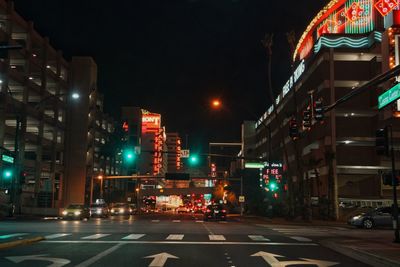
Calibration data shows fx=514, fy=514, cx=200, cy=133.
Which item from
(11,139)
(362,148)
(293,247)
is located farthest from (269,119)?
(293,247)

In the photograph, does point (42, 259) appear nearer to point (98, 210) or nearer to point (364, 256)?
point (364, 256)

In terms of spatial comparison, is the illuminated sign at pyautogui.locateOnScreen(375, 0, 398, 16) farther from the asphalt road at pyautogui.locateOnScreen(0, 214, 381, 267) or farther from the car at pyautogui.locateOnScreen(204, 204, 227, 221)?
the asphalt road at pyautogui.locateOnScreen(0, 214, 381, 267)

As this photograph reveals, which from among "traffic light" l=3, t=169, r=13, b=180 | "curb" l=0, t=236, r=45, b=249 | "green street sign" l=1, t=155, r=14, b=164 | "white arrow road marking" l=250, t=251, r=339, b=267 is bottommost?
"white arrow road marking" l=250, t=251, r=339, b=267

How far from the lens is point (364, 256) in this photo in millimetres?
15219

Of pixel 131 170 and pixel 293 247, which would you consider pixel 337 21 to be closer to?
pixel 293 247

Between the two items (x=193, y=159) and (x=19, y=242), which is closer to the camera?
(x=19, y=242)

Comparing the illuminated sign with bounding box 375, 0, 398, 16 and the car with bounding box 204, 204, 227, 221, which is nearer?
the illuminated sign with bounding box 375, 0, 398, 16

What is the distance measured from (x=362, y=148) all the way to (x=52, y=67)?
51036 millimetres

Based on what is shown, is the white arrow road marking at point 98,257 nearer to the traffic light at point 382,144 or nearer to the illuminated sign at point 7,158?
the traffic light at point 382,144

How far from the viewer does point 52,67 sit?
84.0 metres

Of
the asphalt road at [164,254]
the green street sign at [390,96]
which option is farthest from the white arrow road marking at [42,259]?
the green street sign at [390,96]

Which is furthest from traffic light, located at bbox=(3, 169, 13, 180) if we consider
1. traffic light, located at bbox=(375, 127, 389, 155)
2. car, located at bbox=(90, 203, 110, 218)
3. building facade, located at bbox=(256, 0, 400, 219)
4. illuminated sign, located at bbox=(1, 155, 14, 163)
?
building facade, located at bbox=(256, 0, 400, 219)

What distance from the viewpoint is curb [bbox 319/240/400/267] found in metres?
13.5

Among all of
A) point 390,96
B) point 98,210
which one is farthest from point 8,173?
point 390,96
